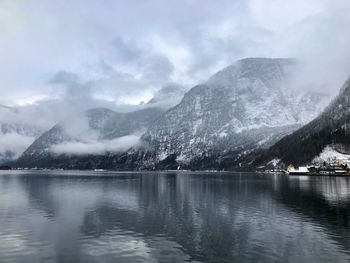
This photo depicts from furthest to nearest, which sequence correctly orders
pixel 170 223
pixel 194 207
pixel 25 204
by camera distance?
pixel 25 204 → pixel 194 207 → pixel 170 223

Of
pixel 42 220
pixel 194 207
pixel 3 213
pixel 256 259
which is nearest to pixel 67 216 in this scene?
pixel 42 220

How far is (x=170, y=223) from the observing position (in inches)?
3039

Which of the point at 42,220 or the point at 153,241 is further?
the point at 42,220

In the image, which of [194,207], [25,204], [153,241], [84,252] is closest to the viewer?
[84,252]

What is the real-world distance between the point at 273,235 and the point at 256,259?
16446mm

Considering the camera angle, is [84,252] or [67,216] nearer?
[84,252]

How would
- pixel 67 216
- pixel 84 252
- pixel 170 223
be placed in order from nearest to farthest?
pixel 84 252 → pixel 170 223 → pixel 67 216

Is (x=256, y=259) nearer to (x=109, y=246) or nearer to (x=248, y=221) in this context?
(x=109, y=246)

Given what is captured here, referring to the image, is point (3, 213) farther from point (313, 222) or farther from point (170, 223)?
point (313, 222)

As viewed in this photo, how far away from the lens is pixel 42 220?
8138cm

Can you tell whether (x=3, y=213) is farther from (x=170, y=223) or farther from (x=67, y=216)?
(x=170, y=223)

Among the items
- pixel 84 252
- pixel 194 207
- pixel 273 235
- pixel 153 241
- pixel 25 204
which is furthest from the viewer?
pixel 25 204

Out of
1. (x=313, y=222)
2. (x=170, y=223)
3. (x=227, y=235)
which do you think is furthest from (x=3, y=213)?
(x=313, y=222)

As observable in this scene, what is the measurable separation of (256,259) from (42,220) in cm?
4874
